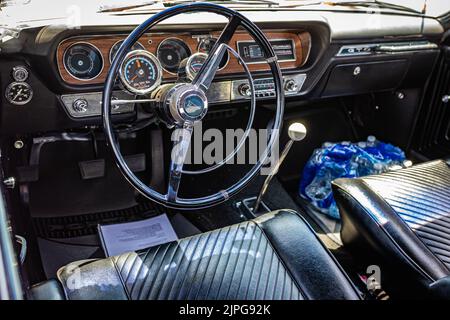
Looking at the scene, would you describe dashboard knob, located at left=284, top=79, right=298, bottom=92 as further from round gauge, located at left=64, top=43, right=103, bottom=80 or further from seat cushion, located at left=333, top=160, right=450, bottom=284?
round gauge, located at left=64, top=43, right=103, bottom=80

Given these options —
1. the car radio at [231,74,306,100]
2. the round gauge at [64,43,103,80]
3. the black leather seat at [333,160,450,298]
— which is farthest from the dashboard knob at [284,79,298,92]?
the round gauge at [64,43,103,80]

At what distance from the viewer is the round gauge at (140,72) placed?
1.63 meters

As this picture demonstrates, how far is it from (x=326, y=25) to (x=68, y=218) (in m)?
1.41

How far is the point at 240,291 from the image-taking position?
1332mm

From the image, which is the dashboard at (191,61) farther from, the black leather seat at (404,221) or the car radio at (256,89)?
the black leather seat at (404,221)

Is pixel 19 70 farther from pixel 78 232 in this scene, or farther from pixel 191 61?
pixel 78 232

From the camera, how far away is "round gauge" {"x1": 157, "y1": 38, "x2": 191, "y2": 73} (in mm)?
1836

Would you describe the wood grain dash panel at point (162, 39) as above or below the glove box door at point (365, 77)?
above

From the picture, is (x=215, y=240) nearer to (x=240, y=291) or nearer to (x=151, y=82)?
(x=240, y=291)

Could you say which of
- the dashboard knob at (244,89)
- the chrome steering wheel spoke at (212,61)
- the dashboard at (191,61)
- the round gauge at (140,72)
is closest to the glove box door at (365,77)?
the dashboard at (191,61)

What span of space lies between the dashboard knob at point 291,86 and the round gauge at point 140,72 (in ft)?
2.15

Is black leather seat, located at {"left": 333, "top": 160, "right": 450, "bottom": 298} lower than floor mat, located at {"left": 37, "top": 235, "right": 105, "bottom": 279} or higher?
higher

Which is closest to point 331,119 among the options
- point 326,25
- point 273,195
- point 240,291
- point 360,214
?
point 273,195

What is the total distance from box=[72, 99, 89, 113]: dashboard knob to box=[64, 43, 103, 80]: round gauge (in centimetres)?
8
